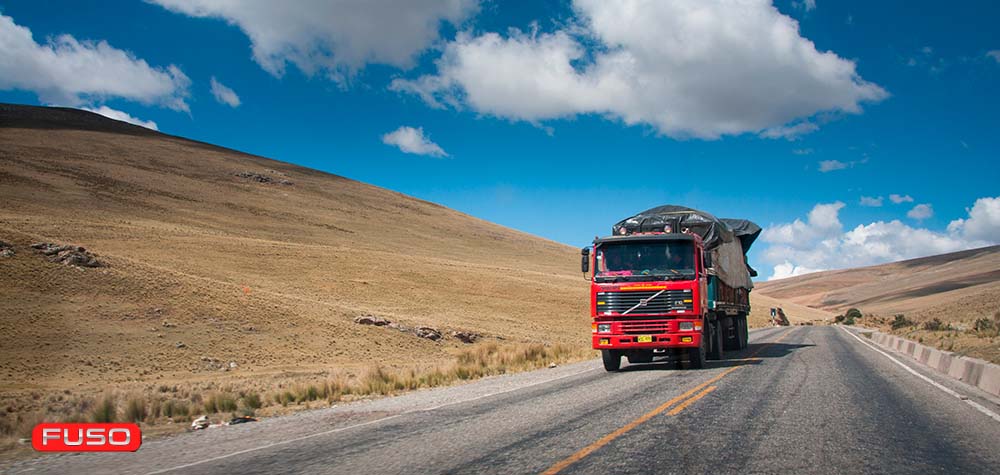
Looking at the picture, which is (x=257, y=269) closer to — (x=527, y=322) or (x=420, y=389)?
(x=527, y=322)

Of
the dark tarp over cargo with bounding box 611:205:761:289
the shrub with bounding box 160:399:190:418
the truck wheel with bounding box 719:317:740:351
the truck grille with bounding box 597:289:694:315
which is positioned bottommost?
the shrub with bounding box 160:399:190:418

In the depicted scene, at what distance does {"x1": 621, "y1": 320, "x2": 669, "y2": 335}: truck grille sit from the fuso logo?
11.2 metres

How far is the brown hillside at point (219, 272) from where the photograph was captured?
97.1 ft

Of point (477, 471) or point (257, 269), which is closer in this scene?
point (477, 471)

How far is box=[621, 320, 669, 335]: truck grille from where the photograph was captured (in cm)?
1655

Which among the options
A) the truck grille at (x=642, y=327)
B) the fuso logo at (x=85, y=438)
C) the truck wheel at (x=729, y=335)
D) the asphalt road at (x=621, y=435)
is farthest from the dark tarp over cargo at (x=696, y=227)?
the fuso logo at (x=85, y=438)

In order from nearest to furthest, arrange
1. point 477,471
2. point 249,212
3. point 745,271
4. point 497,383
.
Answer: point 477,471
point 497,383
point 745,271
point 249,212

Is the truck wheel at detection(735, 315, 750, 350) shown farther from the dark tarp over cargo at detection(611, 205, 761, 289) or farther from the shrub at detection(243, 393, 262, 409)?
the shrub at detection(243, 393, 262, 409)

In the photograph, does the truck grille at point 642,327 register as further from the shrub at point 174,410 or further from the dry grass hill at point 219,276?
the dry grass hill at point 219,276

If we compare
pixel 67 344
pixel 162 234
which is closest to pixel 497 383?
pixel 67 344

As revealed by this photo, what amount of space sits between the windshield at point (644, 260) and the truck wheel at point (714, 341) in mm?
2836

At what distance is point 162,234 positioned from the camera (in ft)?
205

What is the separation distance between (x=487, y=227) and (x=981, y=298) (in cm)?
8330

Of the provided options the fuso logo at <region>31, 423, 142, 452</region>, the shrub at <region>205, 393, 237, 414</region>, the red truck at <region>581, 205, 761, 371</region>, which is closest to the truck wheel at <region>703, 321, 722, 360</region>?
the red truck at <region>581, 205, 761, 371</region>
